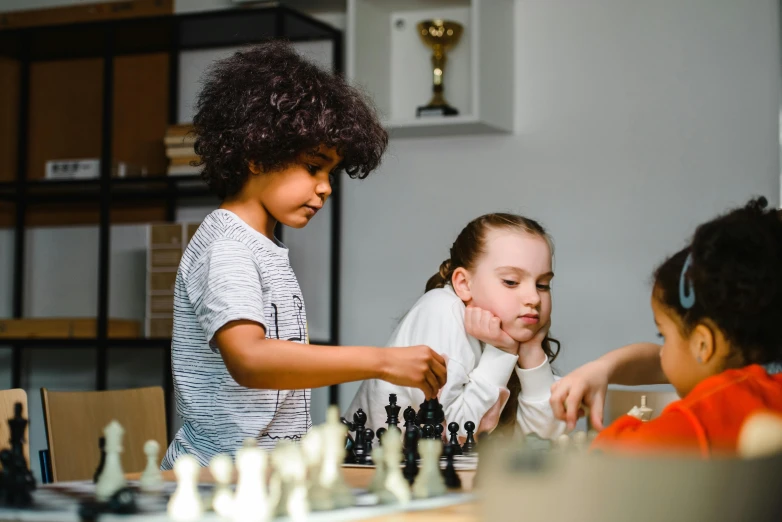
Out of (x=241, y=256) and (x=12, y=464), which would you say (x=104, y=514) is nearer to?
(x=12, y=464)

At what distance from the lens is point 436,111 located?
11.2 feet

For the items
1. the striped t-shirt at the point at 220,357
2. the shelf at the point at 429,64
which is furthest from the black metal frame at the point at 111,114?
the striped t-shirt at the point at 220,357

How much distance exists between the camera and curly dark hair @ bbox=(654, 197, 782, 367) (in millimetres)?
1108

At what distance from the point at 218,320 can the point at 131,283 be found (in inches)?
106

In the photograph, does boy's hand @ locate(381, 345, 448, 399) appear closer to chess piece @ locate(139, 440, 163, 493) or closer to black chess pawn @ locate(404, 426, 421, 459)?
black chess pawn @ locate(404, 426, 421, 459)

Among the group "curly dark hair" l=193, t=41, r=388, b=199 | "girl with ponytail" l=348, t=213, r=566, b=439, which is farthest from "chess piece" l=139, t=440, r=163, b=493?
"girl with ponytail" l=348, t=213, r=566, b=439

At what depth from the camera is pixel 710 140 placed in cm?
325

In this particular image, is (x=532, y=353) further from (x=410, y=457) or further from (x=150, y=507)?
(x=150, y=507)

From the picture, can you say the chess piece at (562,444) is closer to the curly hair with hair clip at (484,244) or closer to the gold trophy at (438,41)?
the curly hair with hair clip at (484,244)

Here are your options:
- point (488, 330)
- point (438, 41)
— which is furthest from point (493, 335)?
point (438, 41)

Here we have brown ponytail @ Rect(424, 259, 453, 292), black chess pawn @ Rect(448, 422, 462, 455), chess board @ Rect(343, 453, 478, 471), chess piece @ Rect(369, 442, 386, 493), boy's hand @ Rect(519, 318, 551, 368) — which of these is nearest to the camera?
chess piece @ Rect(369, 442, 386, 493)

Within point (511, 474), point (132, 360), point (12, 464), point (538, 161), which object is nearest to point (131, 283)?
point (132, 360)

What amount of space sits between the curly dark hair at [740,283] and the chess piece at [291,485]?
52 centimetres

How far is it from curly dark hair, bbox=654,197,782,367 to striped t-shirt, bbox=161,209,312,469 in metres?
0.67
